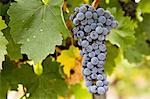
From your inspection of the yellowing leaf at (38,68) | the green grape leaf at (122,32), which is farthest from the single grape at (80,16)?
the yellowing leaf at (38,68)

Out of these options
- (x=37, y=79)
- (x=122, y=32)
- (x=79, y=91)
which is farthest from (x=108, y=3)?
(x=79, y=91)

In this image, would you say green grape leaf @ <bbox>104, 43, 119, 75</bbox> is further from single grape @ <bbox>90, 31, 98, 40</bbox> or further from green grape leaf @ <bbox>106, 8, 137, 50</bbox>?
single grape @ <bbox>90, 31, 98, 40</bbox>

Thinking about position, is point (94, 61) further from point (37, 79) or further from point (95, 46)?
point (37, 79)

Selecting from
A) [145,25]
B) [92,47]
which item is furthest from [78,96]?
[92,47]

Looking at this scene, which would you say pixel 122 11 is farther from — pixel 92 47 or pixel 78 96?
pixel 78 96

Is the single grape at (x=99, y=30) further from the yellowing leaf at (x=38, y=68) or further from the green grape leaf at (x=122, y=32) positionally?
the yellowing leaf at (x=38, y=68)

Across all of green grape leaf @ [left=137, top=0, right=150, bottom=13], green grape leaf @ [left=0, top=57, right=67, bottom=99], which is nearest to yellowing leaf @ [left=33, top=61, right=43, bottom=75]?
green grape leaf @ [left=0, top=57, right=67, bottom=99]
